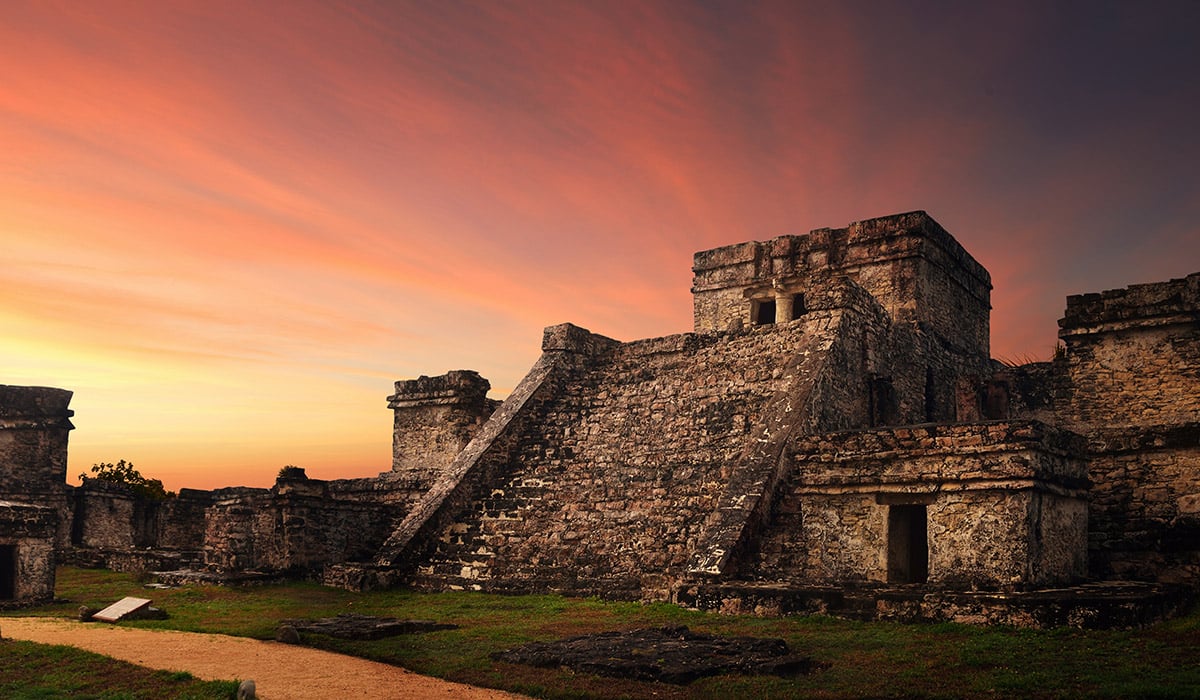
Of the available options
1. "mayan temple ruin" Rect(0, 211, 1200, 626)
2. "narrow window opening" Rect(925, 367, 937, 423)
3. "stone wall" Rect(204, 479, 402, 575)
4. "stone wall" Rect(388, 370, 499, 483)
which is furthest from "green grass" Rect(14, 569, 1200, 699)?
"stone wall" Rect(388, 370, 499, 483)

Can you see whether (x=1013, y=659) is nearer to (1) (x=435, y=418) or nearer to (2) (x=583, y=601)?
(2) (x=583, y=601)

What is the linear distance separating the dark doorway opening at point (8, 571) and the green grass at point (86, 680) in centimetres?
514

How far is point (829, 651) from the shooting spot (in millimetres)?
8742

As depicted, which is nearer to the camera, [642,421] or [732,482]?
[732,482]

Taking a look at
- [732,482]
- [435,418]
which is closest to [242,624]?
[732,482]

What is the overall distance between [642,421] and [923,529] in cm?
575

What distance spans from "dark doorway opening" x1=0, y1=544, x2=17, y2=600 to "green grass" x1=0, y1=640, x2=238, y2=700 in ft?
16.9

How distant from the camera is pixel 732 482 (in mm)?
13719

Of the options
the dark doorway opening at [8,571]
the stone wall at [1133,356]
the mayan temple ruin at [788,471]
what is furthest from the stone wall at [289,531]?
the stone wall at [1133,356]

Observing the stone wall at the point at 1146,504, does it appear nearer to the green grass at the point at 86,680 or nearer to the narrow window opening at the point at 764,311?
the green grass at the point at 86,680

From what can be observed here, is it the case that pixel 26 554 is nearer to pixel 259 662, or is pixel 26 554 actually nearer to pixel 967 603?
pixel 259 662

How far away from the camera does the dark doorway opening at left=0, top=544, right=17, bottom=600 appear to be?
14.8 meters

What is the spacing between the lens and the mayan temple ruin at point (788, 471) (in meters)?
10.9

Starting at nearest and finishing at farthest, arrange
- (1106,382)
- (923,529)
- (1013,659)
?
(1013,659), (923,529), (1106,382)
